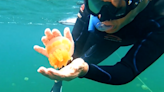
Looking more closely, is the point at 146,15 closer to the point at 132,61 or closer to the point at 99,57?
the point at 132,61

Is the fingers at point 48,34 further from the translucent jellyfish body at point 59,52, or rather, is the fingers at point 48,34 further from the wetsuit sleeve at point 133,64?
the wetsuit sleeve at point 133,64

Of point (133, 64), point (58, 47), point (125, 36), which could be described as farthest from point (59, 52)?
point (125, 36)

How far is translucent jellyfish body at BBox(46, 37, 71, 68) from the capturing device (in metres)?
1.77

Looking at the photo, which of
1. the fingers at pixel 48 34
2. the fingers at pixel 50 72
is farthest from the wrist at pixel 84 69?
the fingers at pixel 48 34

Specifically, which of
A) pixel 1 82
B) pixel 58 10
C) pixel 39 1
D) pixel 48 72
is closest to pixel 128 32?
pixel 48 72

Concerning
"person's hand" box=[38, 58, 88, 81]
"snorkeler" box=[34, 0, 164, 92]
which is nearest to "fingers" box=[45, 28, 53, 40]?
"snorkeler" box=[34, 0, 164, 92]

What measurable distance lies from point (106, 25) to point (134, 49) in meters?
0.43

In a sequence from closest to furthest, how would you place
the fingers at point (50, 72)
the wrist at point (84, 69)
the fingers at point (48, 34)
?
the fingers at point (50, 72)
the wrist at point (84, 69)
the fingers at point (48, 34)

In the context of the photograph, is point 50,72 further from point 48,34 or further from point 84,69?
point 48,34

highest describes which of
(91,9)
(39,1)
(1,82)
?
(91,9)

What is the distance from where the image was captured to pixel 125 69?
1.97 metres

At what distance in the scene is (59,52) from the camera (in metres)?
1.77

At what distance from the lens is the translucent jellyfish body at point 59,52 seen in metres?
1.77

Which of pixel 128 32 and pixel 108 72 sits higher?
pixel 128 32
